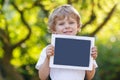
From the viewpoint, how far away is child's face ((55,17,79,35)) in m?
3.67

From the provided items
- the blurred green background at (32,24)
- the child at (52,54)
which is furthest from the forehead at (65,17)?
the blurred green background at (32,24)

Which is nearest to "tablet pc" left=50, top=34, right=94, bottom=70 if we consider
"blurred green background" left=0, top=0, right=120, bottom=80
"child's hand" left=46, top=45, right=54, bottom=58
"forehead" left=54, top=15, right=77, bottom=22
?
"child's hand" left=46, top=45, right=54, bottom=58

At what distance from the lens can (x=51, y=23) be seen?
12.3 feet

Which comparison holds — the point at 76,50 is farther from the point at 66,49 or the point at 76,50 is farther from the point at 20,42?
the point at 20,42

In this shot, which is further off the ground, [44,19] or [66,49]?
[66,49]

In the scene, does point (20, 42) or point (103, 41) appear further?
point (103, 41)

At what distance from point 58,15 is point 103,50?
11.5 m

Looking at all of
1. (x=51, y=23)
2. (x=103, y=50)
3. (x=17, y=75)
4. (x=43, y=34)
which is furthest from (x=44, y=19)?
(x=51, y=23)

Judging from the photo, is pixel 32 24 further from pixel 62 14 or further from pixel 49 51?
pixel 49 51

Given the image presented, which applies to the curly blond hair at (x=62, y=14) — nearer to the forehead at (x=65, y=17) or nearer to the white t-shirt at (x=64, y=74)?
the forehead at (x=65, y=17)

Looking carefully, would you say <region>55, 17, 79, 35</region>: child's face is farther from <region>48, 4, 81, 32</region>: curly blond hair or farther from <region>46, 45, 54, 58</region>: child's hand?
<region>46, 45, 54, 58</region>: child's hand

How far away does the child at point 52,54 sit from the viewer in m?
3.63

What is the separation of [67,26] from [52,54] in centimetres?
25

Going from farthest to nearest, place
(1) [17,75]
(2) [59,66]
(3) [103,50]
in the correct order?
(3) [103,50] < (1) [17,75] < (2) [59,66]
